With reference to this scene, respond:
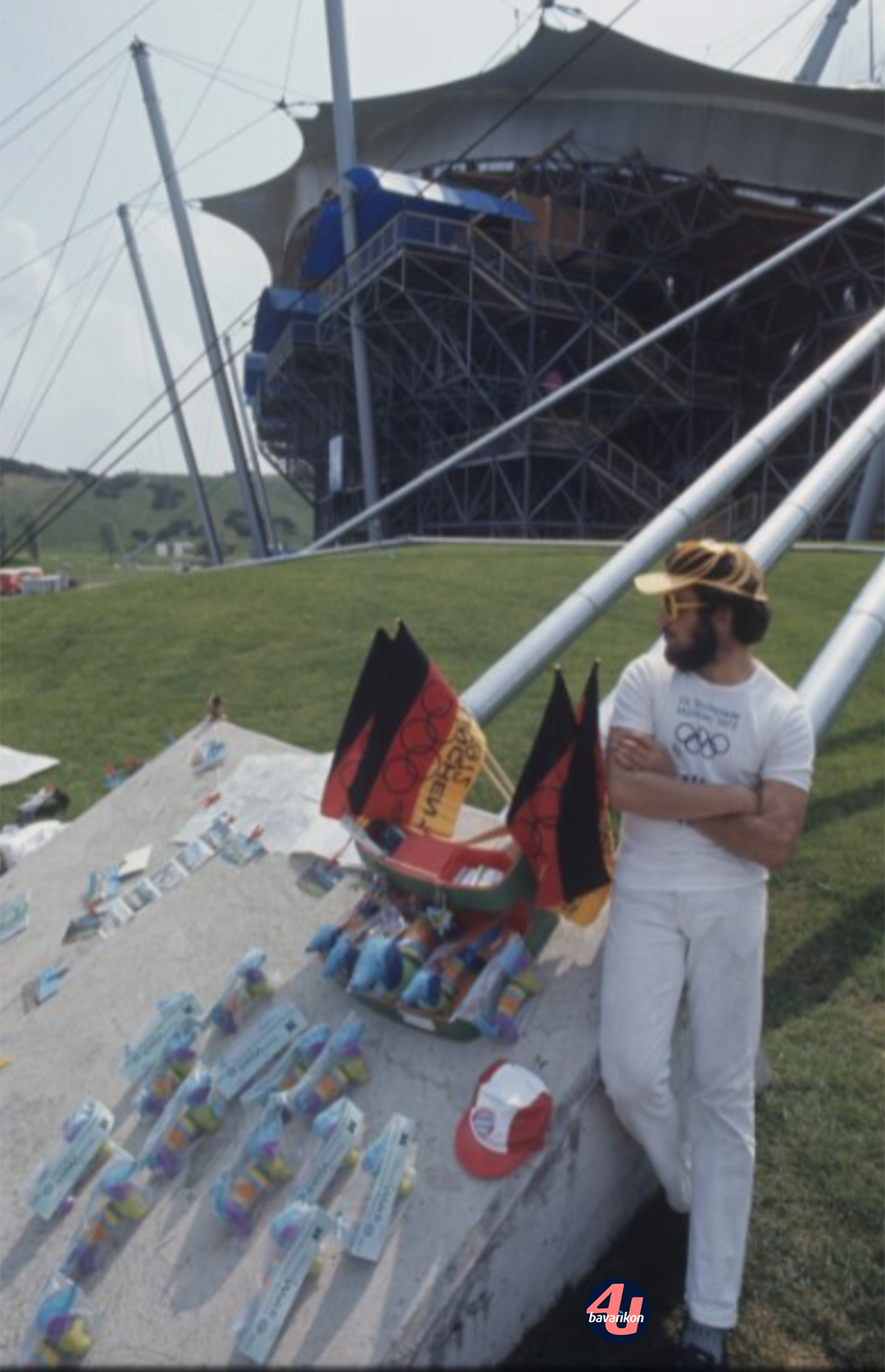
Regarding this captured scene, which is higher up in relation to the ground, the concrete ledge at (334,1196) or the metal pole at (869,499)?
the metal pole at (869,499)

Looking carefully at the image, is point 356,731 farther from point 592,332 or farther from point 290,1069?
point 592,332

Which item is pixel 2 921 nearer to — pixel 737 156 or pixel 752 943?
pixel 752 943

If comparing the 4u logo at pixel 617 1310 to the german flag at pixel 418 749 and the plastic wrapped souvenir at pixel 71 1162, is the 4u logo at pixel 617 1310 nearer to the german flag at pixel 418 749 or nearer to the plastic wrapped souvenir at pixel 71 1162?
the german flag at pixel 418 749

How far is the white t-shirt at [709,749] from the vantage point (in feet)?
8.55

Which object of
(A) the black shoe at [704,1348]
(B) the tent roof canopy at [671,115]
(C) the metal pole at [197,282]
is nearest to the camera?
(A) the black shoe at [704,1348]

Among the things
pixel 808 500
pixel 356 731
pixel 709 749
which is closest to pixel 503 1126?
pixel 709 749

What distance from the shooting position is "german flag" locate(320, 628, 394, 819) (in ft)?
11.5

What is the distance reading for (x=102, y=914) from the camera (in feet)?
14.9

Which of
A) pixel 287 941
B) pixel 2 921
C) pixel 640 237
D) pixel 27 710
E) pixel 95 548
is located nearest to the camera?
pixel 287 941

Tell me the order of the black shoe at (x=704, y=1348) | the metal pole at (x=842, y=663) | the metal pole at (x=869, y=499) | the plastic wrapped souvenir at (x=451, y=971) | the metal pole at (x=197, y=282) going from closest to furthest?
the black shoe at (x=704, y=1348) < the plastic wrapped souvenir at (x=451, y=971) < the metal pole at (x=842, y=663) < the metal pole at (x=869, y=499) < the metal pole at (x=197, y=282)

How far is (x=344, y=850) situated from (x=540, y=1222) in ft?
6.62

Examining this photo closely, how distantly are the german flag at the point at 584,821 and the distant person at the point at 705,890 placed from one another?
0.26 meters

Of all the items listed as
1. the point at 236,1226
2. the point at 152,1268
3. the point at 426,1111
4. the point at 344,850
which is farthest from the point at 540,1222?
the point at 344,850

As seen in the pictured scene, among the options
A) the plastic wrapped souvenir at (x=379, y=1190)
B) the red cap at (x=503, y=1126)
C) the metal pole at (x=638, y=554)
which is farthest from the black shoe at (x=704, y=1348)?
the metal pole at (x=638, y=554)
